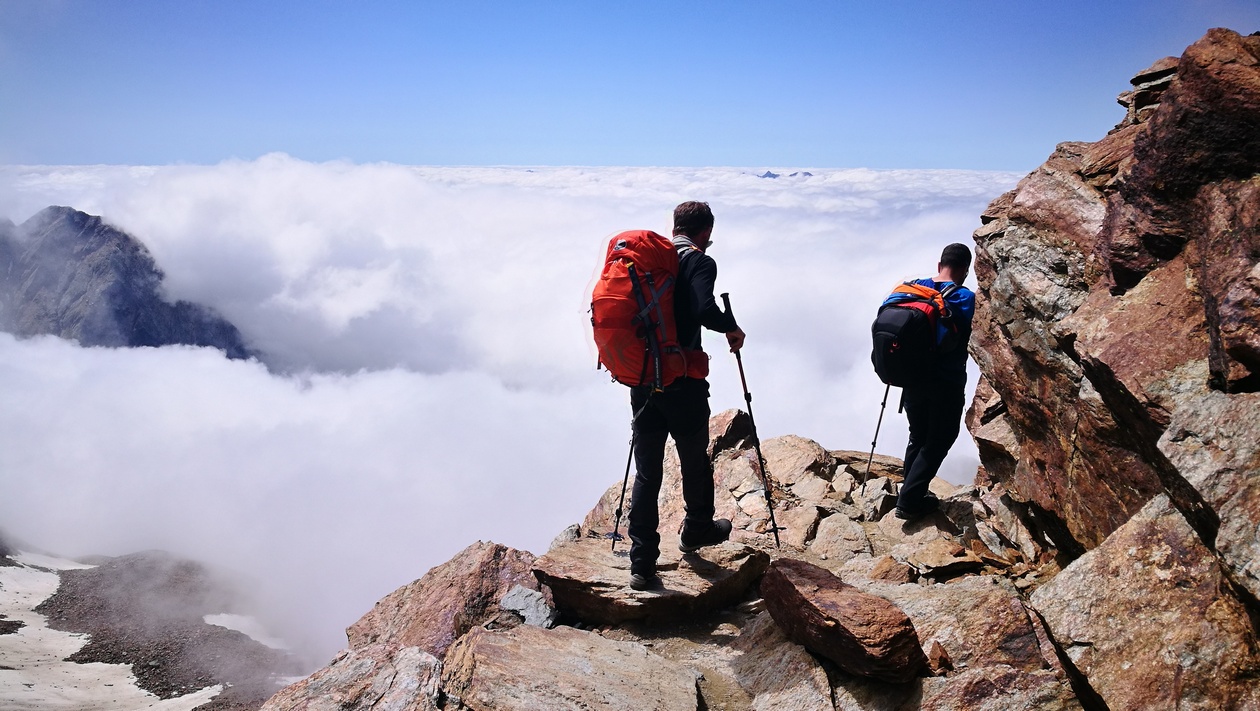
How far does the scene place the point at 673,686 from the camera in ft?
21.4

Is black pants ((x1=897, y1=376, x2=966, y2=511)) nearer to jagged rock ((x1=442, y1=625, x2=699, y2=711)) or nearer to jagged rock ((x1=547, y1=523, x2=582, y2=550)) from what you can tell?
jagged rock ((x1=442, y1=625, x2=699, y2=711))

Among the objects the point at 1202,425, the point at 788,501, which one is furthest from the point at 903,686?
the point at 788,501

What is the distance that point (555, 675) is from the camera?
6.29 m

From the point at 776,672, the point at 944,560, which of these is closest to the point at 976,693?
the point at 776,672

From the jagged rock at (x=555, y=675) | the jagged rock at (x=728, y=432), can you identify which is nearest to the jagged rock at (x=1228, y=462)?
the jagged rock at (x=555, y=675)

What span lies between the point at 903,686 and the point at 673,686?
85.4 inches

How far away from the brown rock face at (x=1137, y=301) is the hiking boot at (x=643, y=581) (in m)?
4.64

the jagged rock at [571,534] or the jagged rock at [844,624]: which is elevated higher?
the jagged rock at [844,624]

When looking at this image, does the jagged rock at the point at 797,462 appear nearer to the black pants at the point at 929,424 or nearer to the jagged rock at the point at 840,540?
the jagged rock at the point at 840,540

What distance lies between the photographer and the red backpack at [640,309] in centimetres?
731

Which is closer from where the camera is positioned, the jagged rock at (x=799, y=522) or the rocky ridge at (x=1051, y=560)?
the rocky ridge at (x=1051, y=560)

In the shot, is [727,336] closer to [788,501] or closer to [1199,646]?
[1199,646]

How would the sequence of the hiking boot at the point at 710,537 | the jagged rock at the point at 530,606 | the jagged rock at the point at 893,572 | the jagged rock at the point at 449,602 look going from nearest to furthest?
the jagged rock at the point at 893,572 → the jagged rock at the point at 530,606 → the hiking boot at the point at 710,537 → the jagged rock at the point at 449,602

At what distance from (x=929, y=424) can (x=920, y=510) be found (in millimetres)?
1675
